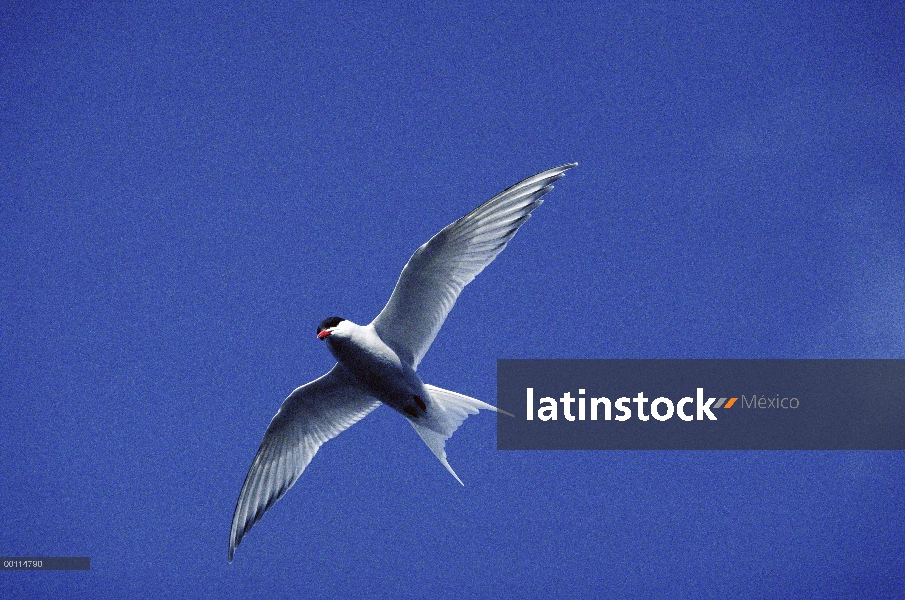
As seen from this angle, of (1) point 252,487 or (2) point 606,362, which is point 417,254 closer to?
(1) point 252,487

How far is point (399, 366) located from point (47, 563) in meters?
6.35

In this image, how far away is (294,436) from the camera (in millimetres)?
9023

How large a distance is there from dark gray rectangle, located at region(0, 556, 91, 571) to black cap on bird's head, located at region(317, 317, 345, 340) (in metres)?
5.49

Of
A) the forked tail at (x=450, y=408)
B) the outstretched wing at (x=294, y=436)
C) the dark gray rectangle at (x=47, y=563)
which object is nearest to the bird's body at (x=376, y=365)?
the forked tail at (x=450, y=408)

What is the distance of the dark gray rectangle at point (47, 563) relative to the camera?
431 inches

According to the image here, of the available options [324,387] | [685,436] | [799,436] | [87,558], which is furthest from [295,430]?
[799,436]

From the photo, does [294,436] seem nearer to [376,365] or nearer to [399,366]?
[376,365]

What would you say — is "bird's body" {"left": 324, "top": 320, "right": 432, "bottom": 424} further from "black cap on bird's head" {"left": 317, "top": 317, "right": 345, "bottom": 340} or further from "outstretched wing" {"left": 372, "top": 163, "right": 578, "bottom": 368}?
"outstretched wing" {"left": 372, "top": 163, "right": 578, "bottom": 368}

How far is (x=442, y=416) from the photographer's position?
323 inches

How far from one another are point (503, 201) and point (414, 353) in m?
1.73

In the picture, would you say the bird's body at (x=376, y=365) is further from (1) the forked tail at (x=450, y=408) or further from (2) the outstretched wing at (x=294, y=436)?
(2) the outstretched wing at (x=294, y=436)

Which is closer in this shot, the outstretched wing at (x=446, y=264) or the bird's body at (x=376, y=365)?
the outstretched wing at (x=446, y=264)

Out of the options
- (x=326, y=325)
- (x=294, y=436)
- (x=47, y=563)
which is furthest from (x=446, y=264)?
(x=47, y=563)

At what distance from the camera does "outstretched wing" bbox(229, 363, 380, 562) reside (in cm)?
873
